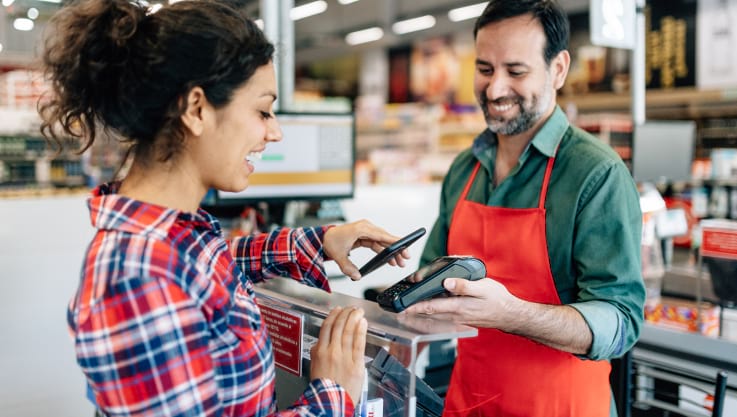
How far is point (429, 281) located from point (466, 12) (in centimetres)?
1083

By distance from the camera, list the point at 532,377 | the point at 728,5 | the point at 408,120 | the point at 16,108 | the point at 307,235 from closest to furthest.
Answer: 1. the point at 307,235
2. the point at 532,377
3. the point at 16,108
4. the point at 728,5
5. the point at 408,120

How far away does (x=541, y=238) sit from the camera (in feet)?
4.99

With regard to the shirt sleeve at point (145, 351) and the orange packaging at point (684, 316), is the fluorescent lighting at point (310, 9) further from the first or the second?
the shirt sleeve at point (145, 351)

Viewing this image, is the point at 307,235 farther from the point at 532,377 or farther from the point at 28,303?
the point at 28,303

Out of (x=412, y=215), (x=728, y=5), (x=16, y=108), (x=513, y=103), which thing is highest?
(x=728, y=5)

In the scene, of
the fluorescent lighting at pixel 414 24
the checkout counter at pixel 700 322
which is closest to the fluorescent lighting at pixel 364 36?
the fluorescent lighting at pixel 414 24

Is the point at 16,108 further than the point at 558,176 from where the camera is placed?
Yes

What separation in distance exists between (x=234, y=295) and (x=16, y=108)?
24.9ft

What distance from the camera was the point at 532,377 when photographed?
1.50 meters

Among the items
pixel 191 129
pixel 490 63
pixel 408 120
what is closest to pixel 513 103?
pixel 490 63

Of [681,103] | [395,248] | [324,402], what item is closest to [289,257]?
[395,248]

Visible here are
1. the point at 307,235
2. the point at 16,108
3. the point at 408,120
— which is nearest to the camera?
the point at 307,235

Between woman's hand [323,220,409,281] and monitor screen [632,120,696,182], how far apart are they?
8.57 ft

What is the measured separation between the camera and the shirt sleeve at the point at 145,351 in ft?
2.64
